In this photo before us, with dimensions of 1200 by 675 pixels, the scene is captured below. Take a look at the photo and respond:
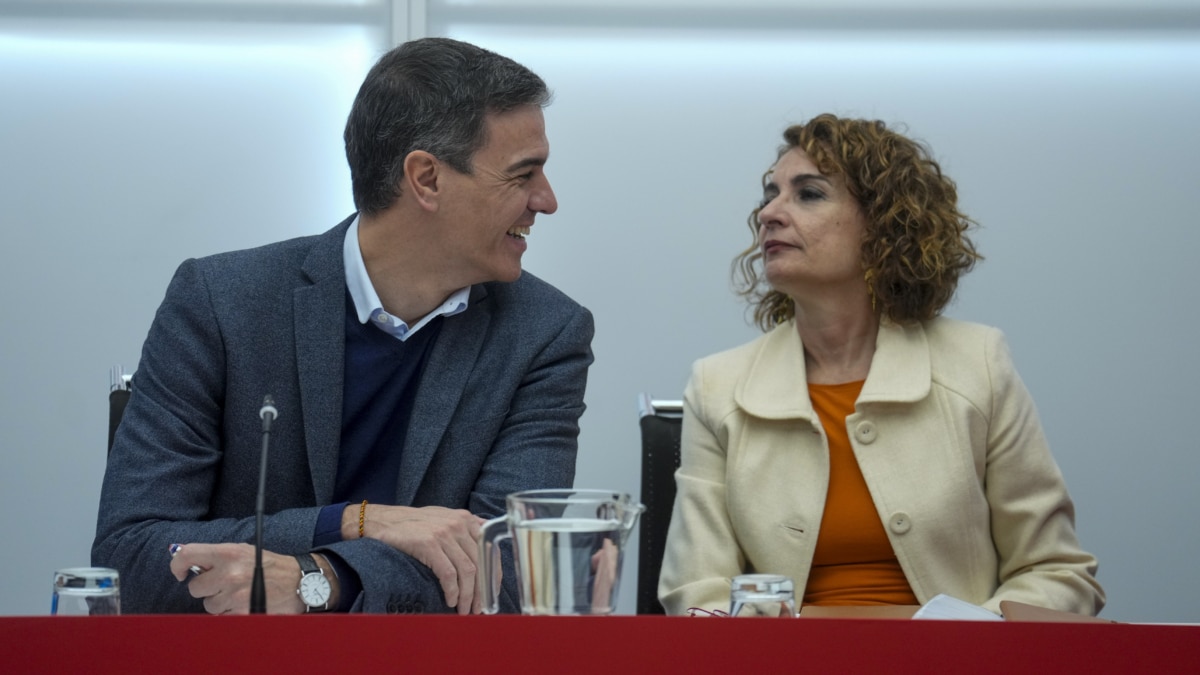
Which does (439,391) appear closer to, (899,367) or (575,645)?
(899,367)

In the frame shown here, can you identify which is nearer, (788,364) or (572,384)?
(572,384)

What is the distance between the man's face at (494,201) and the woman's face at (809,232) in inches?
24.2

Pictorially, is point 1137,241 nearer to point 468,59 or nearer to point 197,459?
point 468,59

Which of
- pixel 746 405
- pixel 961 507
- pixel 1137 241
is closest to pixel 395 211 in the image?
pixel 746 405

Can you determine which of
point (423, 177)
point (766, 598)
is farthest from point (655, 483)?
point (766, 598)

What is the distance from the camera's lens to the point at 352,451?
1820mm

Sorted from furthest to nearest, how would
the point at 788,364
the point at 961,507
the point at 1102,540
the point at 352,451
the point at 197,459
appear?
the point at 1102,540 → the point at 788,364 → the point at 961,507 → the point at 352,451 → the point at 197,459

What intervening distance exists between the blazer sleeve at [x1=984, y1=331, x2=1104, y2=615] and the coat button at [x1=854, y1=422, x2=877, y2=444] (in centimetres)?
21

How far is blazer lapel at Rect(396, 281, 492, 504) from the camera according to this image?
1762mm

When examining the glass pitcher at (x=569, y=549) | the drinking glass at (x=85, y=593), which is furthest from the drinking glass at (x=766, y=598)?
the drinking glass at (x=85, y=593)

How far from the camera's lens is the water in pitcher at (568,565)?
98cm

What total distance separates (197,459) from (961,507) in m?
1.24

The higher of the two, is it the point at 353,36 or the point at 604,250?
the point at 353,36

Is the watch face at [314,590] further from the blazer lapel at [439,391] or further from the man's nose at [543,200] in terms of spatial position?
the man's nose at [543,200]
